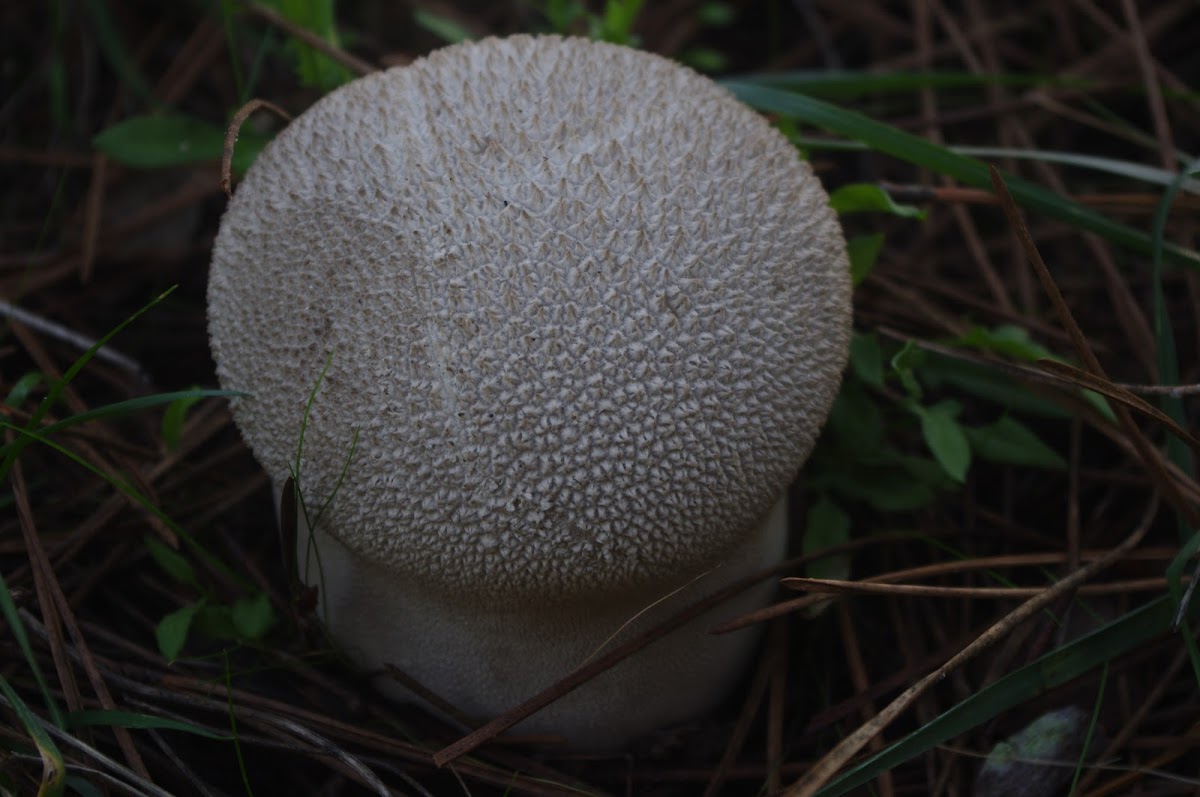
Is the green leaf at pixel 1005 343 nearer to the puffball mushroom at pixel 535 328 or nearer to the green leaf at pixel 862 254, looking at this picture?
the green leaf at pixel 862 254

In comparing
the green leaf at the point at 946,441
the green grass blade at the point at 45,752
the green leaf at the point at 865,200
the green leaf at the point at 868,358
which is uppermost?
the green leaf at the point at 865,200

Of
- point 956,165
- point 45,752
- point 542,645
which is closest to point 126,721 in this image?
point 45,752

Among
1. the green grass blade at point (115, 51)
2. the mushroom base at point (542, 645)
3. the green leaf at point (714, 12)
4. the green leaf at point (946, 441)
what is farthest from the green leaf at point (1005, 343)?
the green grass blade at point (115, 51)

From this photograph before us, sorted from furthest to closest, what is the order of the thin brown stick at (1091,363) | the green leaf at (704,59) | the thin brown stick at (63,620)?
the green leaf at (704,59), the thin brown stick at (1091,363), the thin brown stick at (63,620)

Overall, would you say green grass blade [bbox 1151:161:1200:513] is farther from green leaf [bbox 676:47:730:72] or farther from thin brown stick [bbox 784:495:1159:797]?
green leaf [bbox 676:47:730:72]

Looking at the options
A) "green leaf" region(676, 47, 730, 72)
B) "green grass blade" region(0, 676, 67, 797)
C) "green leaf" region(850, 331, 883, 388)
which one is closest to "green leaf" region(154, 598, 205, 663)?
"green grass blade" region(0, 676, 67, 797)
